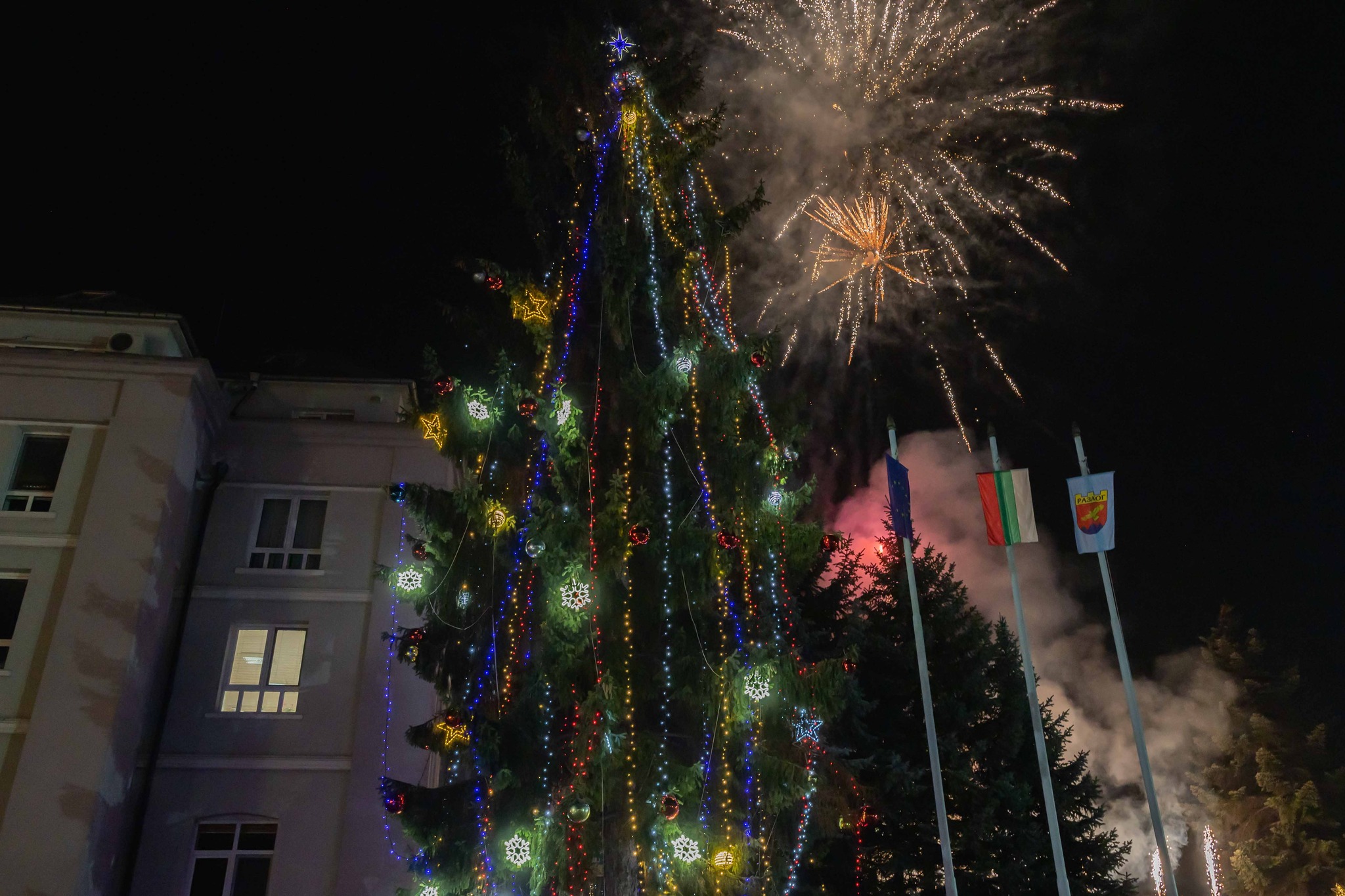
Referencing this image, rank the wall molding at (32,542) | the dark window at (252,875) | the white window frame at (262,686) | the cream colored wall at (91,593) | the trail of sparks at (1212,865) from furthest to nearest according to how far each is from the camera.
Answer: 1. the trail of sparks at (1212,865)
2. the white window frame at (262,686)
3. the wall molding at (32,542)
4. the dark window at (252,875)
5. the cream colored wall at (91,593)

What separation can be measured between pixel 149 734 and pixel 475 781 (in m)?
7.30

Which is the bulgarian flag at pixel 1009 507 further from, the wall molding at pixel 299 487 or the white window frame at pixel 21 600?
the white window frame at pixel 21 600

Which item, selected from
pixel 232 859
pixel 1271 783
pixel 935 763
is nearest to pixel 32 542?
pixel 232 859

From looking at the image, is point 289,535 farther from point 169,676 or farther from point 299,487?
point 169,676

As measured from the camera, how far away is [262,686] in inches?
608

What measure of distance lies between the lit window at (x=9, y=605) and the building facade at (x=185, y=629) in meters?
0.03

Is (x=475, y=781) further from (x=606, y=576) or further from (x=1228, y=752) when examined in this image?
(x=1228, y=752)

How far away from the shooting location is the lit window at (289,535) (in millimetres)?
16359

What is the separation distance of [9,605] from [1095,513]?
16.2m

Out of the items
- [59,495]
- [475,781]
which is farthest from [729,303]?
[59,495]

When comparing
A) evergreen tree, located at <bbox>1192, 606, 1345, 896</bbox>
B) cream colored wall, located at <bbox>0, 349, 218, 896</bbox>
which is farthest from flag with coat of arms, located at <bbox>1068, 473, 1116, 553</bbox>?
evergreen tree, located at <bbox>1192, 606, 1345, 896</bbox>

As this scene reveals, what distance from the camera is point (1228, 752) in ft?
104

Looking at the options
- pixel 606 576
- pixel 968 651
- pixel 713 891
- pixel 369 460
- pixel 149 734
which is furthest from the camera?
pixel 968 651

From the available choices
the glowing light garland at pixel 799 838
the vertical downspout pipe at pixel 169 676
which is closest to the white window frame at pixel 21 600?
the vertical downspout pipe at pixel 169 676
